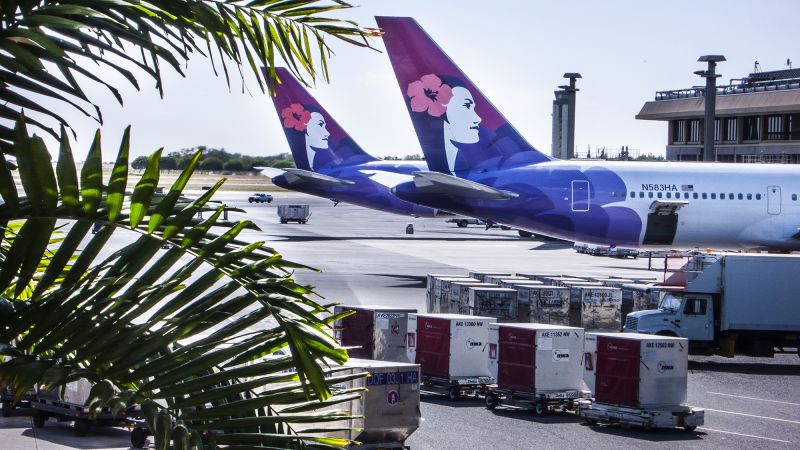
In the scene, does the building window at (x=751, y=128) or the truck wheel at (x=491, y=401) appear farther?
the building window at (x=751, y=128)

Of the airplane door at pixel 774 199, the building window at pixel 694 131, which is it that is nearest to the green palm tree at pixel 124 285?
the airplane door at pixel 774 199

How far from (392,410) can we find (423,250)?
52202 mm

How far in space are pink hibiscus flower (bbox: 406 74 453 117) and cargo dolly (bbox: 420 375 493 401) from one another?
20798 millimetres

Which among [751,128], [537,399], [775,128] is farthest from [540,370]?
[751,128]

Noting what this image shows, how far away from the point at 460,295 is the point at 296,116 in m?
37.6

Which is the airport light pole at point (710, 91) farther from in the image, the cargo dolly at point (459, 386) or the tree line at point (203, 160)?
the cargo dolly at point (459, 386)

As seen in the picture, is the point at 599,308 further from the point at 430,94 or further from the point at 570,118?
the point at 570,118

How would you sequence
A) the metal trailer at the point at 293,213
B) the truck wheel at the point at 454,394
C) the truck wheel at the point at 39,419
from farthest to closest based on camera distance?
1. the metal trailer at the point at 293,213
2. the truck wheel at the point at 454,394
3. the truck wheel at the point at 39,419

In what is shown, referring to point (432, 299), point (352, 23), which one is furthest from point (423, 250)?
point (352, 23)

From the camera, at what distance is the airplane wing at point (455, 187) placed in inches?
1644

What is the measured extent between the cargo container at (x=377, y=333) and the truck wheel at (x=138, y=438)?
30.2 feet

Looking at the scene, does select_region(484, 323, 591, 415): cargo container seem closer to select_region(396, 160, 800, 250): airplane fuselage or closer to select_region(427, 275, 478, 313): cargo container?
select_region(427, 275, 478, 313): cargo container

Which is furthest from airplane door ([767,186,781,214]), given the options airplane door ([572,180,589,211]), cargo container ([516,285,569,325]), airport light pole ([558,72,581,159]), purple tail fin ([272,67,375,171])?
airport light pole ([558,72,581,159])

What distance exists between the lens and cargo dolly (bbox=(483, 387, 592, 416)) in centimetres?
2344
